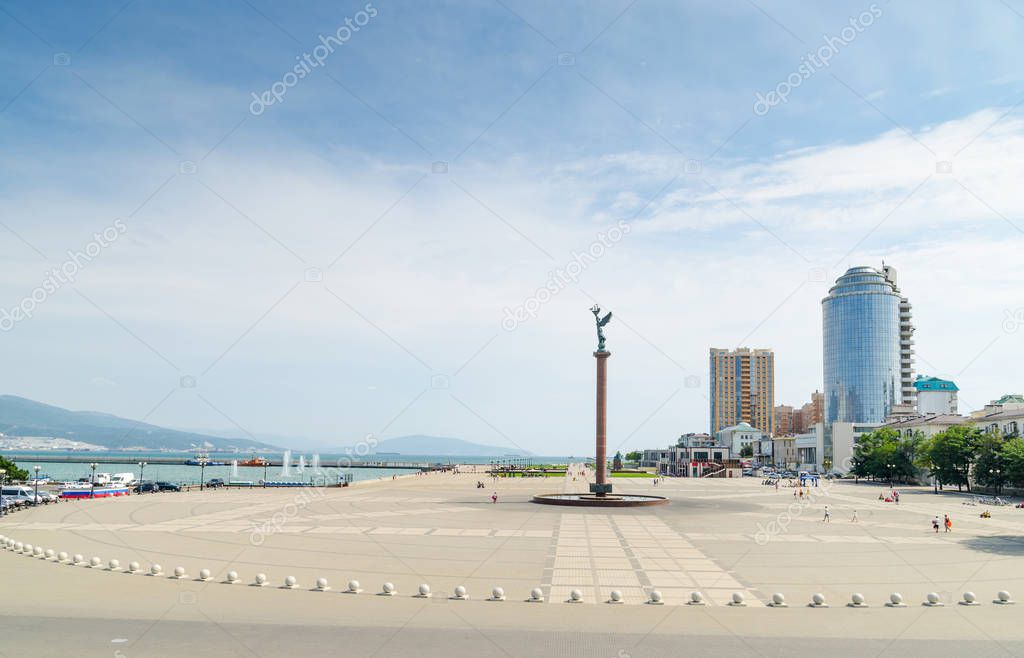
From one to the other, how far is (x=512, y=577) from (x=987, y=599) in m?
15.2

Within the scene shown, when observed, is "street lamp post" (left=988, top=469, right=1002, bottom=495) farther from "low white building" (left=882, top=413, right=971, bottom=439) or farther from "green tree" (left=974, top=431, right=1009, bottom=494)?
"low white building" (left=882, top=413, right=971, bottom=439)

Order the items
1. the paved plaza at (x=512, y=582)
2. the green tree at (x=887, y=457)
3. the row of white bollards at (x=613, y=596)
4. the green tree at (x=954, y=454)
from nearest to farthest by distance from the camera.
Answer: the paved plaza at (x=512, y=582), the row of white bollards at (x=613, y=596), the green tree at (x=954, y=454), the green tree at (x=887, y=457)

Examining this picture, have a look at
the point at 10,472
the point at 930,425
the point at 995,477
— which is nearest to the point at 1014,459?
the point at 995,477

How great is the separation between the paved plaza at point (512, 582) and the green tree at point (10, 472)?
25159 millimetres

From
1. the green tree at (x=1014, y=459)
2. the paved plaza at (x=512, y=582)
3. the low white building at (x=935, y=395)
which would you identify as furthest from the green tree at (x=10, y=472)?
the low white building at (x=935, y=395)

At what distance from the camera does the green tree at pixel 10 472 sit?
7094cm

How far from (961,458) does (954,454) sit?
0.75 m

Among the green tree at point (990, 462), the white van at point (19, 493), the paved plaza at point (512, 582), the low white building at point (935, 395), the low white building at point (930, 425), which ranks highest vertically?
the low white building at point (935, 395)

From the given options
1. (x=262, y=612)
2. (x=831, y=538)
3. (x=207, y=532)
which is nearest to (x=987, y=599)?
(x=831, y=538)

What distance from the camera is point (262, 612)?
20.8 meters

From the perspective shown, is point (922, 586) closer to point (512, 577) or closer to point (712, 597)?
point (712, 597)

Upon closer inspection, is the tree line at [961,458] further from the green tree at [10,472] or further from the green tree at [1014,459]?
the green tree at [10,472]

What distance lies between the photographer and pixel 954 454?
81.8 metres

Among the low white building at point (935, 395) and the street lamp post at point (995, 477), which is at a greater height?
the low white building at point (935, 395)
